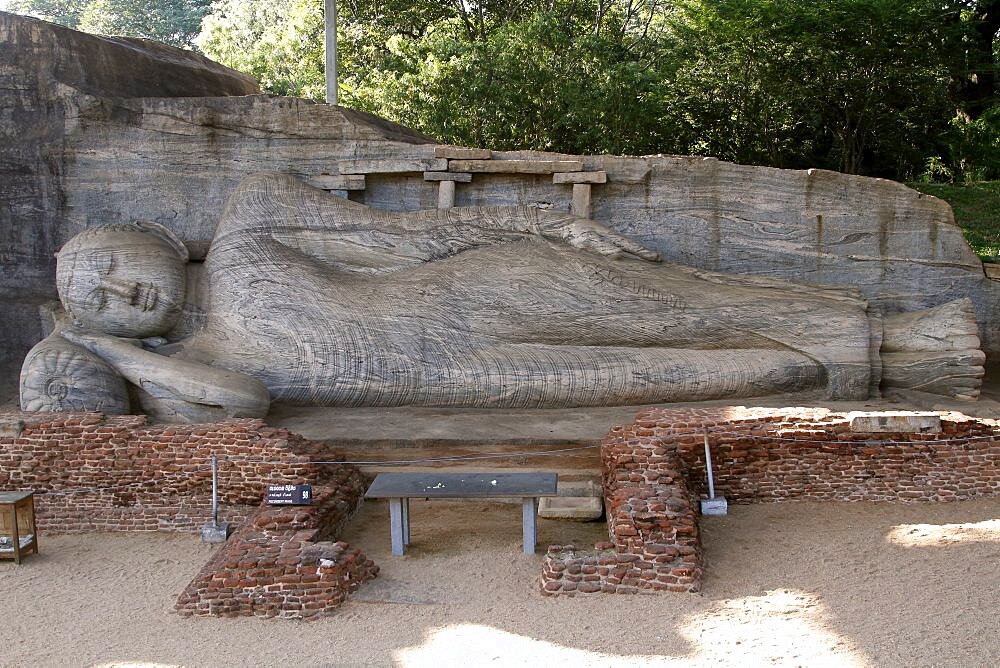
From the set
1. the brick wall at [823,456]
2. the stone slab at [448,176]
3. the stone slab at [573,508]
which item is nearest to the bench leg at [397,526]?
the stone slab at [573,508]

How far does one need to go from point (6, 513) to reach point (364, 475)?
222 centimetres

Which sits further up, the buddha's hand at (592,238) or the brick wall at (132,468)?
the buddha's hand at (592,238)

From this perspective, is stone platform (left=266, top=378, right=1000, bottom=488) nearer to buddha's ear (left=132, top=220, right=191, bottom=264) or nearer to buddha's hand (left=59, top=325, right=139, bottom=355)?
buddha's hand (left=59, top=325, right=139, bottom=355)

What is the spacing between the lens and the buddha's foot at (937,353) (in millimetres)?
6969

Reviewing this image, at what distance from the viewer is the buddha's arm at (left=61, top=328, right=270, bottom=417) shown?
672cm

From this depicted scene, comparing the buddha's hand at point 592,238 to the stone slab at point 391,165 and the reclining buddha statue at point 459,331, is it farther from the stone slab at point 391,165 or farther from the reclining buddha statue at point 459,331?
the stone slab at point 391,165

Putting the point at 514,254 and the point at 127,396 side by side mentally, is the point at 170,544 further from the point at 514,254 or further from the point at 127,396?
the point at 514,254

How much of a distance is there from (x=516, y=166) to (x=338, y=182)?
1.64 metres

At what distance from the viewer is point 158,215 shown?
8.84 metres

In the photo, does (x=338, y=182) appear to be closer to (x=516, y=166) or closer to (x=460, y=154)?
(x=460, y=154)

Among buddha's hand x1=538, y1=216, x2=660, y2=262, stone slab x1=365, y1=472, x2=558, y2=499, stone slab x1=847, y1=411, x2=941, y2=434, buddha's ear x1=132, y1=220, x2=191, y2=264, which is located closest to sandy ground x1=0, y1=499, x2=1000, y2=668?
stone slab x1=365, y1=472, x2=558, y2=499

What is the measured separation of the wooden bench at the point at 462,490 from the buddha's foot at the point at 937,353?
309 cm

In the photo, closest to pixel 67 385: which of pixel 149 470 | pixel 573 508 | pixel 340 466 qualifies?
pixel 149 470

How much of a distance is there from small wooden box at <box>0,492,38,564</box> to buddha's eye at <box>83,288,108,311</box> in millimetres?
2032
